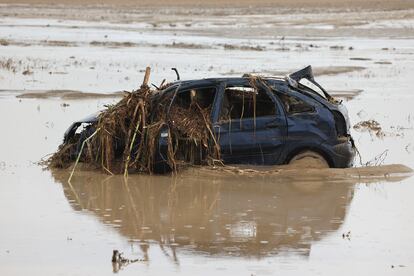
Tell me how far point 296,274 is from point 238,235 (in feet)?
5.33

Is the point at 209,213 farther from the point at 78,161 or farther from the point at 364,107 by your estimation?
the point at 364,107

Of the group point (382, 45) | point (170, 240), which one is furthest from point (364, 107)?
point (382, 45)

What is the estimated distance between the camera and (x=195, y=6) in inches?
3329

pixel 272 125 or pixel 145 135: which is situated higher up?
pixel 272 125

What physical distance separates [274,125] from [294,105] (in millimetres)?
461

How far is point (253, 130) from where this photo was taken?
1370 centimetres

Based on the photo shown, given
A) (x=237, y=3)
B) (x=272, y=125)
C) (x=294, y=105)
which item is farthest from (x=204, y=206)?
(x=237, y=3)

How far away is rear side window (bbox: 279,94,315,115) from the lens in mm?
13812

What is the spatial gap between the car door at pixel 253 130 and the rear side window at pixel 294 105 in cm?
15

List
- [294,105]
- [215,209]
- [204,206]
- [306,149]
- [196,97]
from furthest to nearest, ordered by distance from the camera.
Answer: [196,97] → [294,105] → [306,149] → [204,206] → [215,209]

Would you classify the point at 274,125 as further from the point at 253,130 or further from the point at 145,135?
the point at 145,135

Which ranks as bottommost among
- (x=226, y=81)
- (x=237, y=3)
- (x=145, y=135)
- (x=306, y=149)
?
(x=306, y=149)

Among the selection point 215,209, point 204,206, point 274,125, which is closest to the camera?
point 215,209

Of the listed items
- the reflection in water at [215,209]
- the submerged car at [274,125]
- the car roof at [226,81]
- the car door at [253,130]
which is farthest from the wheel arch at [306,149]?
the car roof at [226,81]
